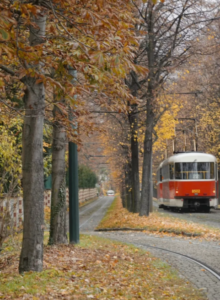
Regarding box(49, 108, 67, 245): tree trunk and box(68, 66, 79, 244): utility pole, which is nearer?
box(49, 108, 67, 245): tree trunk

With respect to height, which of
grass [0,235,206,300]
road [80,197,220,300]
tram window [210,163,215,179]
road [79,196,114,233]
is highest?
tram window [210,163,215,179]

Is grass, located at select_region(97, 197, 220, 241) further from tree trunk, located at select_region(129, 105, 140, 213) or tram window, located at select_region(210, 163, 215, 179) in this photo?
tram window, located at select_region(210, 163, 215, 179)

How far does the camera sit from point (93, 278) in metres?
8.36

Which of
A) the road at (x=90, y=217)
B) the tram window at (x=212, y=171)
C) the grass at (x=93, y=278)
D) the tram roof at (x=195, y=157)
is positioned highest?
the tram roof at (x=195, y=157)

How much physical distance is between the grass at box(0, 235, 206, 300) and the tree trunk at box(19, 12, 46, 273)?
35 cm

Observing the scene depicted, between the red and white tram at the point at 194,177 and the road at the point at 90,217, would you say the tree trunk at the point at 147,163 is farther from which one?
the red and white tram at the point at 194,177

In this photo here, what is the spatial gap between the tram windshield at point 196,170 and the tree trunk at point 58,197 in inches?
722

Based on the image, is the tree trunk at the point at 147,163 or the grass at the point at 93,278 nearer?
the grass at the point at 93,278

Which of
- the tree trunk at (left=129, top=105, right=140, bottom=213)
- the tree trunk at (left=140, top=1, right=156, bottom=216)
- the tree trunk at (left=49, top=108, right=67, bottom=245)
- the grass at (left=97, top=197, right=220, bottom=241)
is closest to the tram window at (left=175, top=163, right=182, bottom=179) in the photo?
the tree trunk at (left=129, top=105, right=140, bottom=213)

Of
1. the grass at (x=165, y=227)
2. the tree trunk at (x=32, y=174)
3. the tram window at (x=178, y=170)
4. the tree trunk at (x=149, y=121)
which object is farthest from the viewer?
the tram window at (x=178, y=170)

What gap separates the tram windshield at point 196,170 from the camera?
2983cm

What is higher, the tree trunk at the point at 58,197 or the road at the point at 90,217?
the tree trunk at the point at 58,197

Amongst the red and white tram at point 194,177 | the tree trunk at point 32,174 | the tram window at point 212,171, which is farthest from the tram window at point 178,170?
the tree trunk at point 32,174

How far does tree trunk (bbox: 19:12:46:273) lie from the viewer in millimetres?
8266
